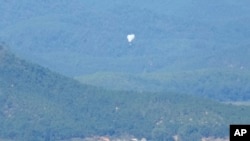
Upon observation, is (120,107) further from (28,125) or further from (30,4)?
(30,4)

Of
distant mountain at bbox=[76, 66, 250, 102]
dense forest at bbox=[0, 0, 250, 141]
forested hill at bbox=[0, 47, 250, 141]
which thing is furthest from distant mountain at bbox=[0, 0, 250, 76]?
forested hill at bbox=[0, 47, 250, 141]

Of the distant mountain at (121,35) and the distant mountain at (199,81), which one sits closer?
the distant mountain at (199,81)

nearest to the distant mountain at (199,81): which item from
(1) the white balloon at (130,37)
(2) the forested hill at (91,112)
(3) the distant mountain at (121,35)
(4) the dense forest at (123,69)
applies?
(4) the dense forest at (123,69)

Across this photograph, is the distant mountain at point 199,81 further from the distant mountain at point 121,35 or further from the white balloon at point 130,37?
the white balloon at point 130,37

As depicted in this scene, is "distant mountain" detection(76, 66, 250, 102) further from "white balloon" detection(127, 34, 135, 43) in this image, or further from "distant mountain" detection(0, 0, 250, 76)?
"white balloon" detection(127, 34, 135, 43)

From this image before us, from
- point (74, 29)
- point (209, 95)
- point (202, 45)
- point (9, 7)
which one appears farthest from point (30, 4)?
point (209, 95)

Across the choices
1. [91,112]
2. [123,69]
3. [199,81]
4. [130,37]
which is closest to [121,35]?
[130,37]
